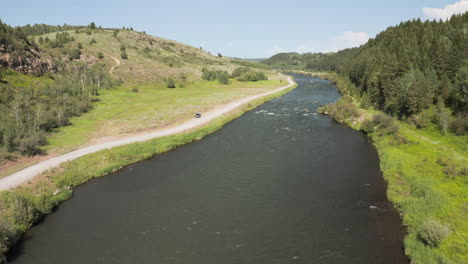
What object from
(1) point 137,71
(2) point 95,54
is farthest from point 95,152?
(2) point 95,54

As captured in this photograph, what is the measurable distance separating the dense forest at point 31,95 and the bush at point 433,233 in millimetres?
48359

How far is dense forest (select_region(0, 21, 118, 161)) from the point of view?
39.7 meters

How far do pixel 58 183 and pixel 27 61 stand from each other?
66.9 m

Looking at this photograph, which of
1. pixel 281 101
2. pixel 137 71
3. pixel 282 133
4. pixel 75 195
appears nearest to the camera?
pixel 75 195

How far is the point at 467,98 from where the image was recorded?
5100 centimetres

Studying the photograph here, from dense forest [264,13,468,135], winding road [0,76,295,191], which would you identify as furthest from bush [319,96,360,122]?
winding road [0,76,295,191]

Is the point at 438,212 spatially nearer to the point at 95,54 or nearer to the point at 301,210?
the point at 301,210

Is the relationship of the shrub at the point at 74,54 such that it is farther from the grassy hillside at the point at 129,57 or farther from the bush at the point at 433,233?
the bush at the point at 433,233

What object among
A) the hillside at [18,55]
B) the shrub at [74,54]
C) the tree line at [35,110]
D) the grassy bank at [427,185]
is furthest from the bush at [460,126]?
the shrub at [74,54]

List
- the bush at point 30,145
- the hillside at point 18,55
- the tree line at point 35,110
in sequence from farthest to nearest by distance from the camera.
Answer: the hillside at point 18,55 → the tree line at point 35,110 → the bush at point 30,145

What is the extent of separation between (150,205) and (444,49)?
8010cm

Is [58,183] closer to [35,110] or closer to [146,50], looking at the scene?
[35,110]

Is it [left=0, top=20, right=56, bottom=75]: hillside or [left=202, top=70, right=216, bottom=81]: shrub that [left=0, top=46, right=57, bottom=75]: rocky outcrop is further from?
[left=202, top=70, right=216, bottom=81]: shrub

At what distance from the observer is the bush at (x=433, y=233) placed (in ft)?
70.0
